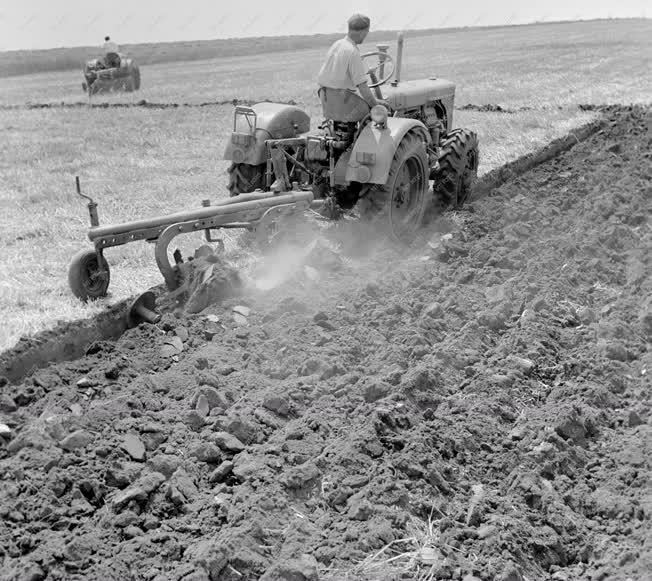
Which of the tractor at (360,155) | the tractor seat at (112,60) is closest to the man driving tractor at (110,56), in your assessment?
the tractor seat at (112,60)

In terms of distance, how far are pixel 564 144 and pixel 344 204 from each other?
5902 mm

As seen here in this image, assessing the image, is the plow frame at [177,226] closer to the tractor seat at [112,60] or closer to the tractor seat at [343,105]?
the tractor seat at [343,105]

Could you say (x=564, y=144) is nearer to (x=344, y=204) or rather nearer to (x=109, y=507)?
(x=344, y=204)

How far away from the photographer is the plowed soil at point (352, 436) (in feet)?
10.3

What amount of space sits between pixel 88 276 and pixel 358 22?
2.85 metres

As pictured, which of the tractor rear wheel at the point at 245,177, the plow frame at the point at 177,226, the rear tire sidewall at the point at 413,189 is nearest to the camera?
the plow frame at the point at 177,226

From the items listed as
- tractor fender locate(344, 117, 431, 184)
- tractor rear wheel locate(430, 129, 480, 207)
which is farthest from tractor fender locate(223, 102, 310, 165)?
tractor rear wheel locate(430, 129, 480, 207)

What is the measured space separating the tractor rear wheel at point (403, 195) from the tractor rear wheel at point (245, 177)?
3.55 ft

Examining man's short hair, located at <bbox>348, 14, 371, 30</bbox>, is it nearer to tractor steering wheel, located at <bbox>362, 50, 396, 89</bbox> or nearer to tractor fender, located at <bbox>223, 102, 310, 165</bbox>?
tractor steering wheel, located at <bbox>362, 50, 396, 89</bbox>

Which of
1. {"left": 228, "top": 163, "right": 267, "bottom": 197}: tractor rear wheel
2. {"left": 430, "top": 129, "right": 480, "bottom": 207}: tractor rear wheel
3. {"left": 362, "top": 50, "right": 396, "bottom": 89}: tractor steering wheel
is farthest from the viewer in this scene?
{"left": 430, "top": 129, "right": 480, "bottom": 207}: tractor rear wheel

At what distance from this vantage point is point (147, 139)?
13.9 metres

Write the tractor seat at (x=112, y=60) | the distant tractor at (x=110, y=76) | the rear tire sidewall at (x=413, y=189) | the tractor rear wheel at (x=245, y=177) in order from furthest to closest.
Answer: the tractor seat at (x=112, y=60), the distant tractor at (x=110, y=76), the tractor rear wheel at (x=245, y=177), the rear tire sidewall at (x=413, y=189)

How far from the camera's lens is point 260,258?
6816 millimetres

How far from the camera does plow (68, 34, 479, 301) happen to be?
590 centimetres
